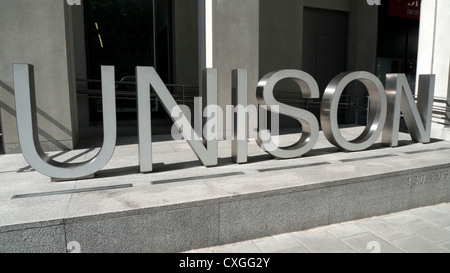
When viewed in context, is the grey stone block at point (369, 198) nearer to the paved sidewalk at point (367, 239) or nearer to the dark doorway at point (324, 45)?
the paved sidewalk at point (367, 239)

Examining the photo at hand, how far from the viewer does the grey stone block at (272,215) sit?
161 inches

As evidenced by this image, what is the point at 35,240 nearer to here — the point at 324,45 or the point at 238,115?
the point at 238,115

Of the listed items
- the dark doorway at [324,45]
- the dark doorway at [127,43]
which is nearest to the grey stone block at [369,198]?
the dark doorway at [127,43]

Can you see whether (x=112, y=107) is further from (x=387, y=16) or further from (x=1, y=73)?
(x=387, y=16)

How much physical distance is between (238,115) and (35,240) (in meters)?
3.31

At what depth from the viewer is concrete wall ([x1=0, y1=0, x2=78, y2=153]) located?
6.45m

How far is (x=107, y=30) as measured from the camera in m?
12.2

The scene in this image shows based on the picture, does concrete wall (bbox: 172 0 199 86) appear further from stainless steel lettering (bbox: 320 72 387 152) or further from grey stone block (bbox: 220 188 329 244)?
grey stone block (bbox: 220 188 329 244)

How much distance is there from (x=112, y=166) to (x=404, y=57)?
698 inches

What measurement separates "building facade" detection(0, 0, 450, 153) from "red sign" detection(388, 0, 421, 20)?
52mm

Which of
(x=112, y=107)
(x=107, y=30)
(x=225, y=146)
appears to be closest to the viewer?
(x=112, y=107)

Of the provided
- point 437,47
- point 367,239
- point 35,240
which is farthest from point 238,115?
point 437,47

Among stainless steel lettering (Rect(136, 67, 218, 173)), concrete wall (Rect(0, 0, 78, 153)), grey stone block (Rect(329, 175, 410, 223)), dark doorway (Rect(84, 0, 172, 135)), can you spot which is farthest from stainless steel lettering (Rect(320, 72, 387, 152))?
dark doorway (Rect(84, 0, 172, 135))
